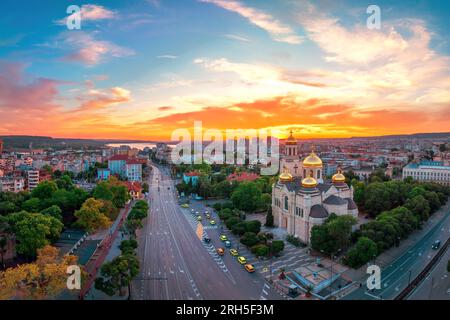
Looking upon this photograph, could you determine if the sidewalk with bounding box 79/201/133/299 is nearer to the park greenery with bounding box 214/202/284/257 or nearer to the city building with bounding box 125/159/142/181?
the park greenery with bounding box 214/202/284/257

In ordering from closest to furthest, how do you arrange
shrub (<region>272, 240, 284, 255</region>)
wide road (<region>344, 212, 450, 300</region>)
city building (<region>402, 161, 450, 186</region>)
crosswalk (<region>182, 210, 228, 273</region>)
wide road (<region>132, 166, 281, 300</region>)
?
wide road (<region>344, 212, 450, 300</region>), wide road (<region>132, 166, 281, 300</region>), crosswalk (<region>182, 210, 228, 273</region>), shrub (<region>272, 240, 284, 255</region>), city building (<region>402, 161, 450, 186</region>)

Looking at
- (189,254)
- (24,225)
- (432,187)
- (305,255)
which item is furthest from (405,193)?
(24,225)

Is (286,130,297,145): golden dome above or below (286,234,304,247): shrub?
above

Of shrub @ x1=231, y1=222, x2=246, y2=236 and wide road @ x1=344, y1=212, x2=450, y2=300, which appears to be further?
shrub @ x1=231, y1=222, x2=246, y2=236

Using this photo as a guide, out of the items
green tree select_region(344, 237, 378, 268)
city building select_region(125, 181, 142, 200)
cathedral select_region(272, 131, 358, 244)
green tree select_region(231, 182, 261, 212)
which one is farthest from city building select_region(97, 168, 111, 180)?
green tree select_region(344, 237, 378, 268)

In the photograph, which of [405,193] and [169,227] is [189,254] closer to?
[169,227]

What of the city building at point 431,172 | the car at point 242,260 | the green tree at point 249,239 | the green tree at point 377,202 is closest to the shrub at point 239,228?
the green tree at point 249,239
